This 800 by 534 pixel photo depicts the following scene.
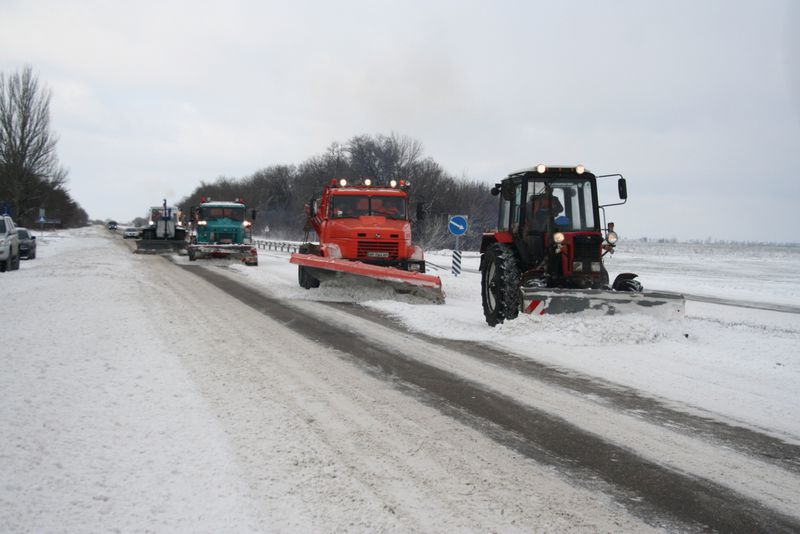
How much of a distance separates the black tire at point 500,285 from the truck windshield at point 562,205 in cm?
68

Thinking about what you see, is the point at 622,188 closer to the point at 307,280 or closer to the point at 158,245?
the point at 307,280

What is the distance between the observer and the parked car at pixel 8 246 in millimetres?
15875

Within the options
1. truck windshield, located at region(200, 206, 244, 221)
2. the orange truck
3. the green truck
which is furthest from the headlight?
truck windshield, located at region(200, 206, 244, 221)

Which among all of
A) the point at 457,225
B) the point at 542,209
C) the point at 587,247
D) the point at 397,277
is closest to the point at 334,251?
the point at 397,277

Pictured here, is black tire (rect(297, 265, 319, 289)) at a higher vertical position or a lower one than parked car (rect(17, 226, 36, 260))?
lower

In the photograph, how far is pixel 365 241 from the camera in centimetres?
1284

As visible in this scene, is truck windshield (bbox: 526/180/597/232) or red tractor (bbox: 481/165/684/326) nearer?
red tractor (bbox: 481/165/684/326)

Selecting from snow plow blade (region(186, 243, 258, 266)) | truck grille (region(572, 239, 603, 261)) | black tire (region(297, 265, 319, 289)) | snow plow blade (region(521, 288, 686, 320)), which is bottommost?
snow plow blade (region(521, 288, 686, 320))

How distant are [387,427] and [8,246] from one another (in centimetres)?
1619

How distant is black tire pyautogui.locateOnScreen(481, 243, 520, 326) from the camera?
848 centimetres

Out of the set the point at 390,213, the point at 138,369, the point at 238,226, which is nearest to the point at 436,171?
the point at 238,226

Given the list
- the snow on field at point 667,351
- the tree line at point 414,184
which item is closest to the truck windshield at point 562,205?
the snow on field at point 667,351

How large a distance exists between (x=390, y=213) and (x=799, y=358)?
8896 mm

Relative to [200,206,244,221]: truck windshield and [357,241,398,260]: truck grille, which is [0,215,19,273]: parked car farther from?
[357,241,398,260]: truck grille
